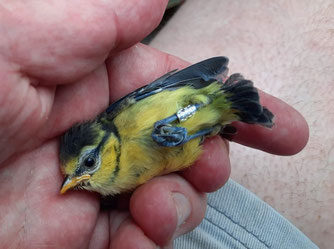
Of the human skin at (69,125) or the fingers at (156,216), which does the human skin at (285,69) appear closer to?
the human skin at (69,125)

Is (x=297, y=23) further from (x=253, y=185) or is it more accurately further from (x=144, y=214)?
(x=144, y=214)

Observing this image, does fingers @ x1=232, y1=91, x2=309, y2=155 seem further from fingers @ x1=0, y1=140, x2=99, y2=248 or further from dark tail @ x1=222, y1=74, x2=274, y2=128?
fingers @ x1=0, y1=140, x2=99, y2=248

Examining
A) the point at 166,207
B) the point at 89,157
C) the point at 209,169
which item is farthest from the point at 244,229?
the point at 89,157

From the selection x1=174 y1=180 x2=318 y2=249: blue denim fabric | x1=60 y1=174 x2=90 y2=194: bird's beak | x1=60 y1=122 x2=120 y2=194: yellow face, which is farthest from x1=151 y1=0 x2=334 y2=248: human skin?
x1=60 y1=174 x2=90 y2=194: bird's beak

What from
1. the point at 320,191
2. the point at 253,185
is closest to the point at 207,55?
the point at 253,185

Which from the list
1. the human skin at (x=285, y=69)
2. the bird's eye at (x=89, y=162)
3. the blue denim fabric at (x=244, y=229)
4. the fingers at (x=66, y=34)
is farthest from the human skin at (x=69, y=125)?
the human skin at (x=285, y=69)

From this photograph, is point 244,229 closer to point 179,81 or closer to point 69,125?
point 179,81

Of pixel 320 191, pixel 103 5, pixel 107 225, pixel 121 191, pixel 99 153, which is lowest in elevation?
pixel 320 191
